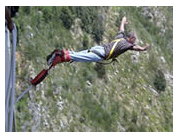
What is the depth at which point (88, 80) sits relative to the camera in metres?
17.4

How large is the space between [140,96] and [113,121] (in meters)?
4.50

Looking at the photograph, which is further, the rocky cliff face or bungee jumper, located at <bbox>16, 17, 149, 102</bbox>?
the rocky cliff face

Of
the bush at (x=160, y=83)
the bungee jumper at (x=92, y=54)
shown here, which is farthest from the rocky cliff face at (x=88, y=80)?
the bungee jumper at (x=92, y=54)

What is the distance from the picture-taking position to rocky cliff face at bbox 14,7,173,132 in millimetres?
13078

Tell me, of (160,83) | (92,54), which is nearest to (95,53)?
(92,54)

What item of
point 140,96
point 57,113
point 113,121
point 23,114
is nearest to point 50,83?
point 57,113

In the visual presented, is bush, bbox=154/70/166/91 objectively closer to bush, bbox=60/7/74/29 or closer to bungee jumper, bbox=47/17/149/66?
bush, bbox=60/7/74/29

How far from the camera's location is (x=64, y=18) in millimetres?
18969

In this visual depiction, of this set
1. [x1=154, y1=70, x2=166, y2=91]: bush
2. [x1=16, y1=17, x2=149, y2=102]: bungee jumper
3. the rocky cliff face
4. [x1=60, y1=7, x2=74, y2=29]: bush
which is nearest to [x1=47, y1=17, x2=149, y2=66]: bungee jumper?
[x1=16, y1=17, x2=149, y2=102]: bungee jumper

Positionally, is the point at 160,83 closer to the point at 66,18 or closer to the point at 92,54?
the point at 66,18

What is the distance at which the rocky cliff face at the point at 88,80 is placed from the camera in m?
13.1

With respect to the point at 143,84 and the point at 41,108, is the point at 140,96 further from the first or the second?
the point at 41,108

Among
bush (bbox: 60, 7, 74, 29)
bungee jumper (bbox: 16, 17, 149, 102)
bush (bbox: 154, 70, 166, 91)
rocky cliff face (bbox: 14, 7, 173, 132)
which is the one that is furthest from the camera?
bush (bbox: 154, 70, 166, 91)

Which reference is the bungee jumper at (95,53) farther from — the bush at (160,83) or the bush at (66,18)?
the bush at (160,83)
